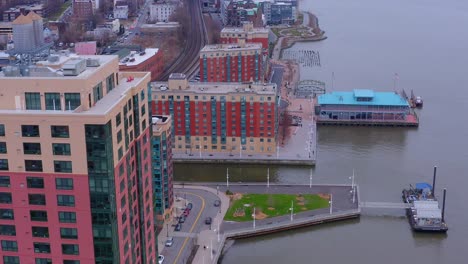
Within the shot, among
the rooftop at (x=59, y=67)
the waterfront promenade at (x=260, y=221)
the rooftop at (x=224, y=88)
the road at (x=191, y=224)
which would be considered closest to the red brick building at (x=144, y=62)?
the rooftop at (x=224, y=88)

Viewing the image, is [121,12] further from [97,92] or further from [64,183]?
[64,183]

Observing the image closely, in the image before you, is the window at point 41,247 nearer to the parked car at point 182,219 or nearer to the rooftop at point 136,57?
the parked car at point 182,219

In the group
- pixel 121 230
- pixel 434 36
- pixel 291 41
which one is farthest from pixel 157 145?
pixel 434 36

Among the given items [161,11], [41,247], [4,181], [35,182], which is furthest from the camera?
[161,11]

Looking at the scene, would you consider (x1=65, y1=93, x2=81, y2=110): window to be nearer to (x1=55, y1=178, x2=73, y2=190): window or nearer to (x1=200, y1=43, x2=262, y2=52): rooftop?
(x1=55, y1=178, x2=73, y2=190): window

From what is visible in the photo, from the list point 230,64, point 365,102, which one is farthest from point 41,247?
point 230,64

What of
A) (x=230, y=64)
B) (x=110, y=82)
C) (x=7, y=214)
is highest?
(x=110, y=82)
